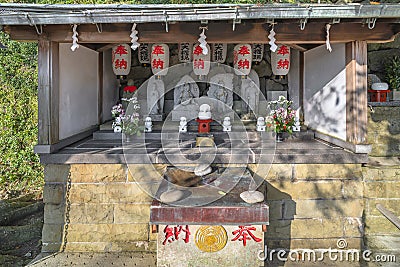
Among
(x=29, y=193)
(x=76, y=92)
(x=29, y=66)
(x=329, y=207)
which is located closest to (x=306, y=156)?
(x=329, y=207)

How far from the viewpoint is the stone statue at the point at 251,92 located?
26.3ft

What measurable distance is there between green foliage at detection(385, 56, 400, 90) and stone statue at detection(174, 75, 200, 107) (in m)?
5.33

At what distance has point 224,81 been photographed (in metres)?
8.13

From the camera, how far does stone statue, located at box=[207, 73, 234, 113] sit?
813 cm

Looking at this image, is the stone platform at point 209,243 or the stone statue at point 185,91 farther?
the stone statue at point 185,91

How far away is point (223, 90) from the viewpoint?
8.23 metres

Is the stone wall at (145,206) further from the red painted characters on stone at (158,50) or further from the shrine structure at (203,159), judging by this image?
the red painted characters on stone at (158,50)

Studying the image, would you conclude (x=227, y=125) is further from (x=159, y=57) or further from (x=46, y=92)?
(x=46, y=92)

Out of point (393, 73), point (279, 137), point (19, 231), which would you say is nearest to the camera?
point (19, 231)

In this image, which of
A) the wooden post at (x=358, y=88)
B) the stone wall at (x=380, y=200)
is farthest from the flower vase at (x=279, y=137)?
the stone wall at (x=380, y=200)

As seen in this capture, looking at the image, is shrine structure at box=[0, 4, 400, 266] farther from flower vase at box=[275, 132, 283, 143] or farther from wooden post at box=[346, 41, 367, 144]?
flower vase at box=[275, 132, 283, 143]

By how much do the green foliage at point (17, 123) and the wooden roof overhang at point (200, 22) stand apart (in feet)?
14.9

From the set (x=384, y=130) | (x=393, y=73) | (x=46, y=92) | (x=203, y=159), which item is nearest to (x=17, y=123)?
(x=46, y=92)

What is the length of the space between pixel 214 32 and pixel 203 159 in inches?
85.7
